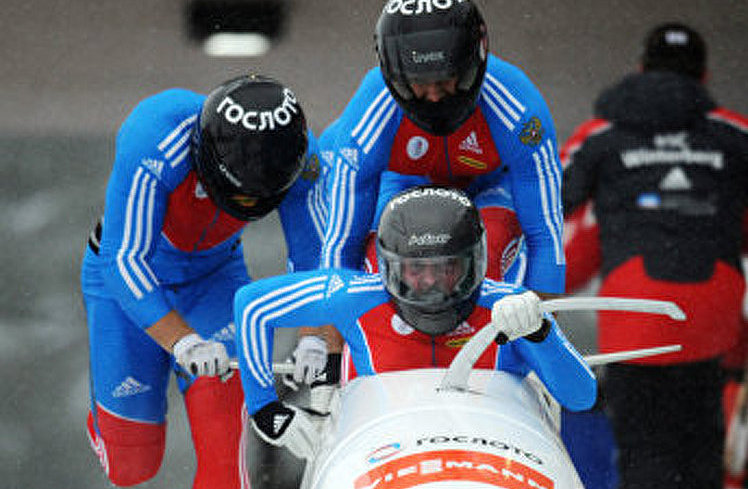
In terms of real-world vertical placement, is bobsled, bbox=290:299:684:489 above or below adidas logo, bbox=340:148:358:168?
below

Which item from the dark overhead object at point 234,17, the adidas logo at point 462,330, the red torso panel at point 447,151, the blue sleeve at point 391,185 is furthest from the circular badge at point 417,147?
the dark overhead object at point 234,17

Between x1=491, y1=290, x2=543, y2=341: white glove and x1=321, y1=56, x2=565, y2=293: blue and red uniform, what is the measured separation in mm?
596

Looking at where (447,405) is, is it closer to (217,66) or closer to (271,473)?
(271,473)

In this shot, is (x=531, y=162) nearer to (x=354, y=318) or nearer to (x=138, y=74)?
(x=354, y=318)

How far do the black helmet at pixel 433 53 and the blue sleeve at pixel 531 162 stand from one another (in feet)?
0.42

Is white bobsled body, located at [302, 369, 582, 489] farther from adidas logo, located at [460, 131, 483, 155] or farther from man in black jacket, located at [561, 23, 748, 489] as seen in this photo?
man in black jacket, located at [561, 23, 748, 489]

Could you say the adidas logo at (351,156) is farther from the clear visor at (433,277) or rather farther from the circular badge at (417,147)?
the clear visor at (433,277)

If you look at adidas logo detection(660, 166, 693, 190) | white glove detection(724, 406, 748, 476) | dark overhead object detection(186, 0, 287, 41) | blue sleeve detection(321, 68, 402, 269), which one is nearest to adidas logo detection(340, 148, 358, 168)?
blue sleeve detection(321, 68, 402, 269)

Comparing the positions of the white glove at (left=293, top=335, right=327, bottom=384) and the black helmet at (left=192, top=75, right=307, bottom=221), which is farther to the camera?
the white glove at (left=293, top=335, right=327, bottom=384)

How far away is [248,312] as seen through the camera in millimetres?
2520

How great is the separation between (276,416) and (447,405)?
576mm

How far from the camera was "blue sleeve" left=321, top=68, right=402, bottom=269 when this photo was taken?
2.76 m

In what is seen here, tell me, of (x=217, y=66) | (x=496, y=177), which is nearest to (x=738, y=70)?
(x=217, y=66)

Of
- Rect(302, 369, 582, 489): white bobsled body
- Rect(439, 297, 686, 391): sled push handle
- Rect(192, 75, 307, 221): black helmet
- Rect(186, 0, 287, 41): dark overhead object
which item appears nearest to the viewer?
Rect(302, 369, 582, 489): white bobsled body
